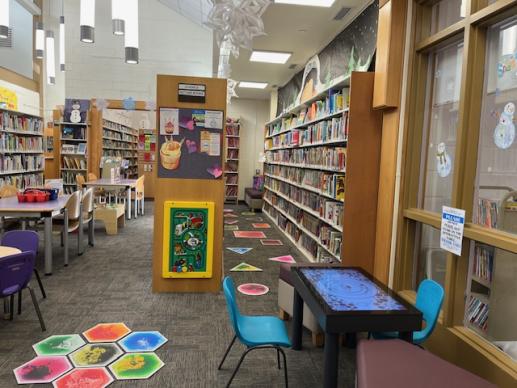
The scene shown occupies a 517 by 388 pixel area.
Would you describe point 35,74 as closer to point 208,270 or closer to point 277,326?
point 208,270

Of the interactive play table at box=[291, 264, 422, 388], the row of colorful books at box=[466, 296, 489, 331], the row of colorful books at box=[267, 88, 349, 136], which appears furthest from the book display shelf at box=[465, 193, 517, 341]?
the row of colorful books at box=[267, 88, 349, 136]

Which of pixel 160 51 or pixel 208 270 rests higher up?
pixel 160 51

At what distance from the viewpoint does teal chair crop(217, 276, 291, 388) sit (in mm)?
2330

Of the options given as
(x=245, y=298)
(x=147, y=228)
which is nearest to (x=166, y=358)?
(x=245, y=298)

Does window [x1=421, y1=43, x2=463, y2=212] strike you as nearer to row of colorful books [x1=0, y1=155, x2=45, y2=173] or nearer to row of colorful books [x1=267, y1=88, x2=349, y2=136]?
row of colorful books [x1=267, y1=88, x2=349, y2=136]

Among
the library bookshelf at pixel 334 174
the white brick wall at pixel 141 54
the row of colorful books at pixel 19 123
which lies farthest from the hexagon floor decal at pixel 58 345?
the white brick wall at pixel 141 54

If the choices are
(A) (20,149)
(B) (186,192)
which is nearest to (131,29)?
(B) (186,192)

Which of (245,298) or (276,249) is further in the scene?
(276,249)

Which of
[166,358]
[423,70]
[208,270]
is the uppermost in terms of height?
[423,70]

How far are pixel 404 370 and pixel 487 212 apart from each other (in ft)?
4.53

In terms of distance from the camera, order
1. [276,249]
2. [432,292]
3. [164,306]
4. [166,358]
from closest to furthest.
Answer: [432,292] < [166,358] < [164,306] < [276,249]

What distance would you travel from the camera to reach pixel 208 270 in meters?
4.29

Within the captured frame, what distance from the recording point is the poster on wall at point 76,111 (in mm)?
9273

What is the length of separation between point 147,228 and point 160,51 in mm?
5976
